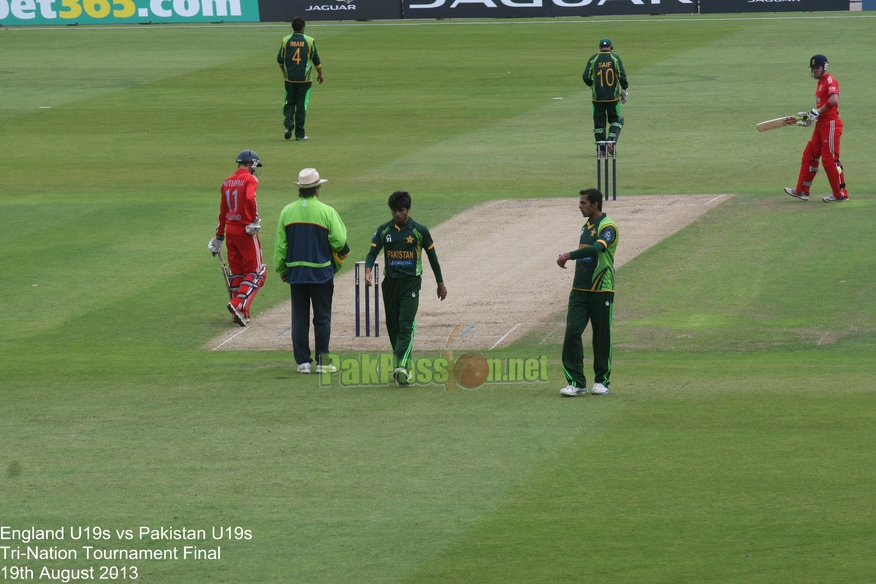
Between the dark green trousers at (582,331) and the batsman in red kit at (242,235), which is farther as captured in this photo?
the batsman in red kit at (242,235)

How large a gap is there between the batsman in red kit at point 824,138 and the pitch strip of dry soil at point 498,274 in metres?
1.42

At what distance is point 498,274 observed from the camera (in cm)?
1766

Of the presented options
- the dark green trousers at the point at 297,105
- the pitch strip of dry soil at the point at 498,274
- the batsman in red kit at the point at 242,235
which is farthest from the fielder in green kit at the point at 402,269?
the dark green trousers at the point at 297,105

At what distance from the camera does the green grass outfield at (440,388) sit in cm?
831

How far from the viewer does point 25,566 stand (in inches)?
311

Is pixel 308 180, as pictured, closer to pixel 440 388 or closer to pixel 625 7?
pixel 440 388

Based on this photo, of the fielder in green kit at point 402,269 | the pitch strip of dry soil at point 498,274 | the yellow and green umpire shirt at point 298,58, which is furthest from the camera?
the yellow and green umpire shirt at point 298,58

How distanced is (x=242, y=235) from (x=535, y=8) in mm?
31017

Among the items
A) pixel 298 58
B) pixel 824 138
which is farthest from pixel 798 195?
pixel 298 58

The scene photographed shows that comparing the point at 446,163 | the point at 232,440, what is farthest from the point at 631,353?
the point at 446,163

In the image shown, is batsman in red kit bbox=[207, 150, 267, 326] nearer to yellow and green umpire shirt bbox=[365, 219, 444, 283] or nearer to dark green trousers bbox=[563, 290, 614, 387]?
yellow and green umpire shirt bbox=[365, 219, 444, 283]

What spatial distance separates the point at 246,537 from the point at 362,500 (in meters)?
0.99

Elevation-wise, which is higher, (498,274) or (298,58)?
(298,58)

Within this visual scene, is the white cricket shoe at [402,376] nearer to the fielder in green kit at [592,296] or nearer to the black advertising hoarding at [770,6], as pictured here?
the fielder in green kit at [592,296]
